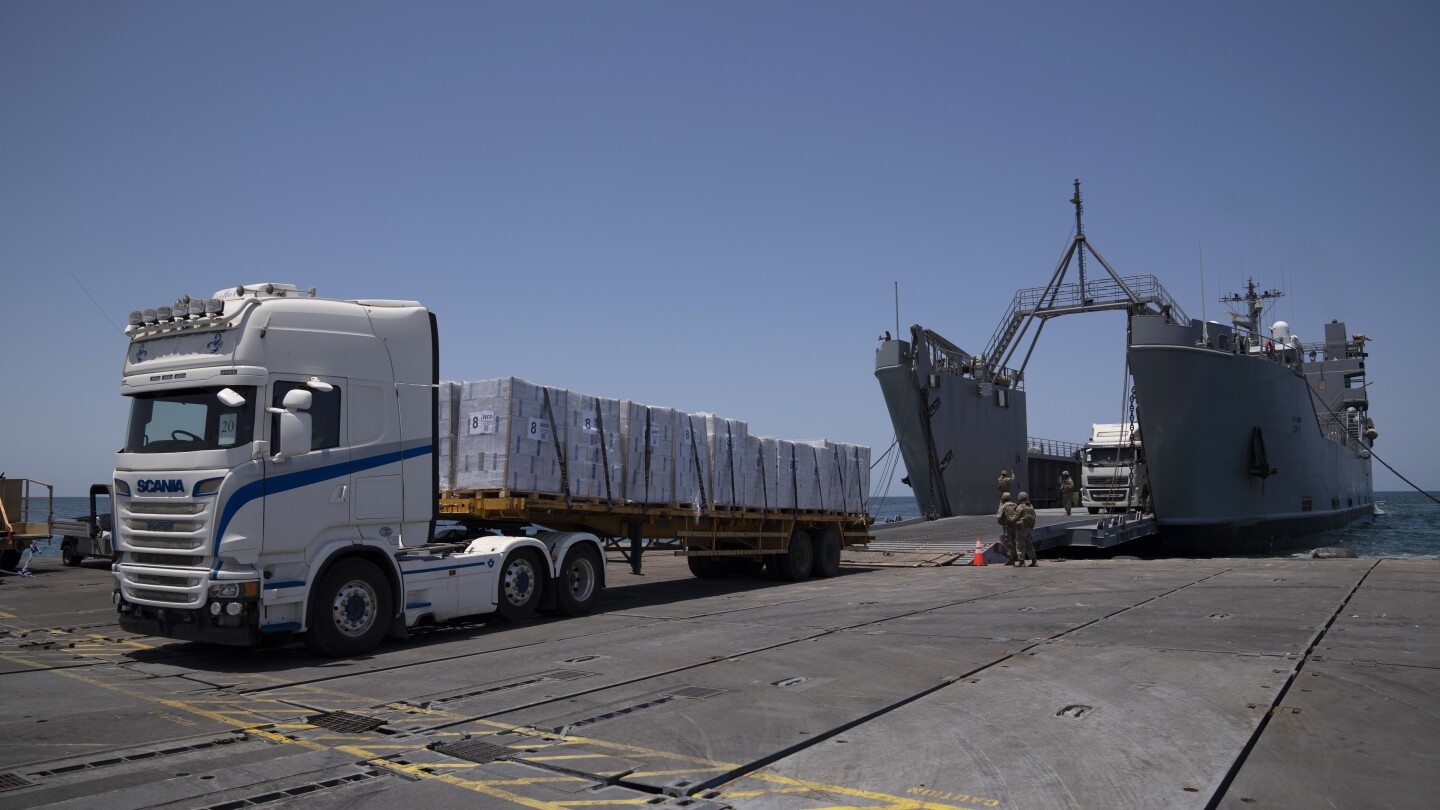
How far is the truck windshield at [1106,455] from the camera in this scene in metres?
31.0

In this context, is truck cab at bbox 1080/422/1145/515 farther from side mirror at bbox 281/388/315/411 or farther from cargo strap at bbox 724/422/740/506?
side mirror at bbox 281/388/315/411

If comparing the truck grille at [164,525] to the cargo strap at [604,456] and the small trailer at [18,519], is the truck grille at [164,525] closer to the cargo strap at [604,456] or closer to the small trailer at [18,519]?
the cargo strap at [604,456]

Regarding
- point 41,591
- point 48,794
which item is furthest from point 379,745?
point 41,591

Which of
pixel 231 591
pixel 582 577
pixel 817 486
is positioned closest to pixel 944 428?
pixel 817 486

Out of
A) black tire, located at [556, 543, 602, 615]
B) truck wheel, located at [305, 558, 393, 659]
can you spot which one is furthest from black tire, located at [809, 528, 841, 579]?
truck wheel, located at [305, 558, 393, 659]

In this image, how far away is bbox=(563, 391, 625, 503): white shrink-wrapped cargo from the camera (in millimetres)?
13195

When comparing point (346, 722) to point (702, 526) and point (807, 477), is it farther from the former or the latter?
point (807, 477)

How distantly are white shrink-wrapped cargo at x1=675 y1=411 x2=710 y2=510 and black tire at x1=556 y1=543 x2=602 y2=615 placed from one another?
2.30m

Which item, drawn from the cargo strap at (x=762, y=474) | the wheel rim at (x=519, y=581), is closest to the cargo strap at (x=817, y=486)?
the cargo strap at (x=762, y=474)

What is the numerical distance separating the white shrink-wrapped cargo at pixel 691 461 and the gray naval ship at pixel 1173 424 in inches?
617

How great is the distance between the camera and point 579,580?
1316cm

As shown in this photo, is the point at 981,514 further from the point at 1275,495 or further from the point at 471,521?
the point at 471,521

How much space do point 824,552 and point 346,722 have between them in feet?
42.9

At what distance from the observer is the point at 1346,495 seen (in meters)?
44.1
